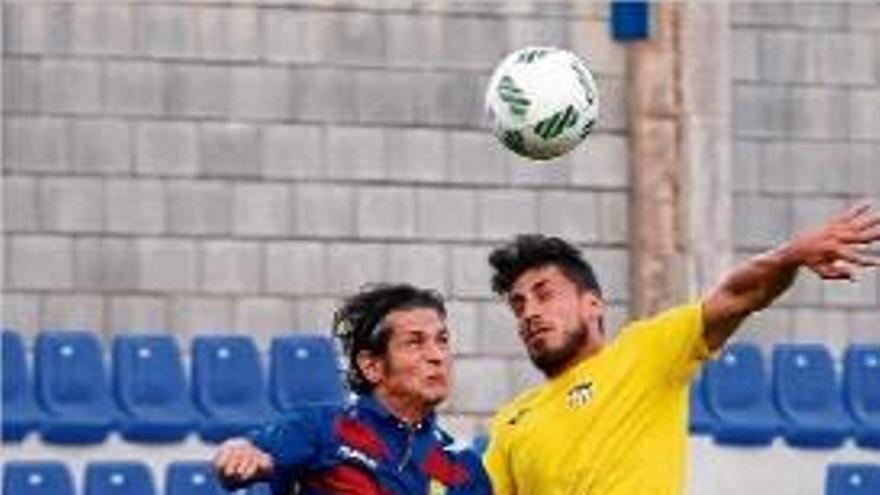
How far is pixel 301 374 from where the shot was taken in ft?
50.8

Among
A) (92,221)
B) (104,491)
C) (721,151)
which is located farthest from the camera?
(721,151)

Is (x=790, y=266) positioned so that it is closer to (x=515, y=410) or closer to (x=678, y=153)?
(x=515, y=410)

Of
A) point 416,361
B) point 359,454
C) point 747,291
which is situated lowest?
point 359,454

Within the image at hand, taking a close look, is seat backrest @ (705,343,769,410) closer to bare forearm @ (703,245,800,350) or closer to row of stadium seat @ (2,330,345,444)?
row of stadium seat @ (2,330,345,444)

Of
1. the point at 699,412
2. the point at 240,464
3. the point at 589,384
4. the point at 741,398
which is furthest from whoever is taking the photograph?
the point at 741,398

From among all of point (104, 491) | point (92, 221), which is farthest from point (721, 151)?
point (104, 491)

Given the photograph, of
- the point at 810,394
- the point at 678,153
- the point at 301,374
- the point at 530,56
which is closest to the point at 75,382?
the point at 301,374

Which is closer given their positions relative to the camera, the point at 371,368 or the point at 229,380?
the point at 371,368

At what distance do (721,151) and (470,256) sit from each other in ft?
4.40

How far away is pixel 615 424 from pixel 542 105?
4.05 ft

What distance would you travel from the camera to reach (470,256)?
17.0 m

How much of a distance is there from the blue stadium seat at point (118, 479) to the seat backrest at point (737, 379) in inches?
109

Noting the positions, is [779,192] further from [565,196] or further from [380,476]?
[380,476]

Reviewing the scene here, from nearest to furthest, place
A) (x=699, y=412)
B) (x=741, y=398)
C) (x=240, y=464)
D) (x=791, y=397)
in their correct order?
(x=240, y=464) < (x=699, y=412) < (x=741, y=398) < (x=791, y=397)
